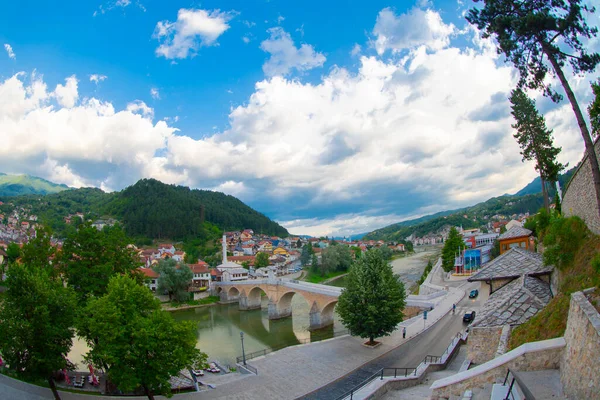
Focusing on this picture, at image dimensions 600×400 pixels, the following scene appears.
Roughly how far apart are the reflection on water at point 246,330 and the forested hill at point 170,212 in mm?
54440

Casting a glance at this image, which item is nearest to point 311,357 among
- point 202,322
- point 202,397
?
point 202,397

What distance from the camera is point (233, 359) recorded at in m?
20.1

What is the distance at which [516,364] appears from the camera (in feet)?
18.9

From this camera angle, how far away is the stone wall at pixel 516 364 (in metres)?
5.57

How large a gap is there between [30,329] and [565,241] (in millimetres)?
14847

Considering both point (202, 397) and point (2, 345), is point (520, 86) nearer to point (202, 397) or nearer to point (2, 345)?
point (202, 397)

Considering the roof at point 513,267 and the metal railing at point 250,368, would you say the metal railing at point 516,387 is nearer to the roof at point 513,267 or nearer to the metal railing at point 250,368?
the roof at point 513,267

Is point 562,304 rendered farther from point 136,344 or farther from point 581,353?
point 136,344

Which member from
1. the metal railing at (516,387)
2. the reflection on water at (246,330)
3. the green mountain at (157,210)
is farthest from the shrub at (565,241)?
the green mountain at (157,210)

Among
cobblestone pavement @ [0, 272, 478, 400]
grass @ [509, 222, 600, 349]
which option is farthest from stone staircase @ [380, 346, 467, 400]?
grass @ [509, 222, 600, 349]

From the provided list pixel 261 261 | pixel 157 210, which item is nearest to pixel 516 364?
pixel 261 261

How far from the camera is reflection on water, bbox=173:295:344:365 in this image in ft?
76.3

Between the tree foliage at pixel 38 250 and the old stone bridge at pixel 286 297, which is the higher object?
the tree foliage at pixel 38 250

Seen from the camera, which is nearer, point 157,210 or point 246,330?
point 246,330
